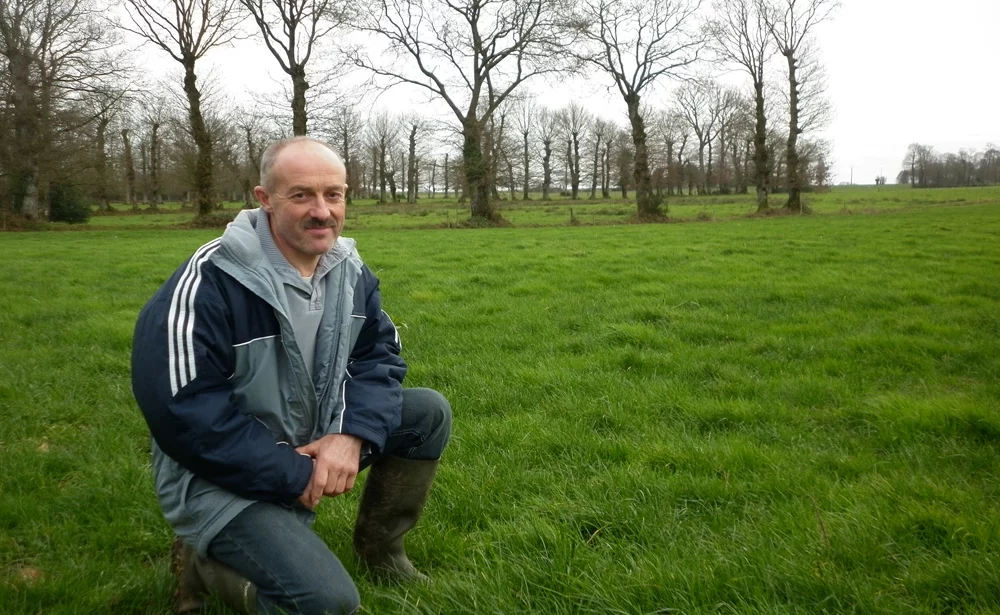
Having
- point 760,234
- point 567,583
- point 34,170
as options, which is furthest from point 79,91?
point 567,583

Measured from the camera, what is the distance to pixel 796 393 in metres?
4.52

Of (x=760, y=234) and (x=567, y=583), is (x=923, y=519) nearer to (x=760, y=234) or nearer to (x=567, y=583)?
(x=567, y=583)

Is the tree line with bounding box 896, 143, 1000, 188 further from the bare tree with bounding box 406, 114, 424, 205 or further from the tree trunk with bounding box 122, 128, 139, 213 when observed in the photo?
the tree trunk with bounding box 122, 128, 139, 213

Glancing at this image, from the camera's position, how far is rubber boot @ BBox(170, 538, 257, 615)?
205 centimetres

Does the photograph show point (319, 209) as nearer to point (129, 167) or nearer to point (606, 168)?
point (129, 167)

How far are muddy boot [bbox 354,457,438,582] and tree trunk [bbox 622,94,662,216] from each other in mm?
28036

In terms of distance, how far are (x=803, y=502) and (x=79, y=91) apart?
30642mm

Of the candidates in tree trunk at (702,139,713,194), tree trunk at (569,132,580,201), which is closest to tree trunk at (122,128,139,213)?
tree trunk at (569,132,580,201)

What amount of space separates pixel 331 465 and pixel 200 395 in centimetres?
50

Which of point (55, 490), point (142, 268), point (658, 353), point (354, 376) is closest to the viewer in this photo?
point (354, 376)

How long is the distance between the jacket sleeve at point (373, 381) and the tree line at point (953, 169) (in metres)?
123

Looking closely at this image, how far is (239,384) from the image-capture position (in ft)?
7.00

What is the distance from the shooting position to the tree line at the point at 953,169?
343 feet

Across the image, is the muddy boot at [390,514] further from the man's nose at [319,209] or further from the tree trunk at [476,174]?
the tree trunk at [476,174]
